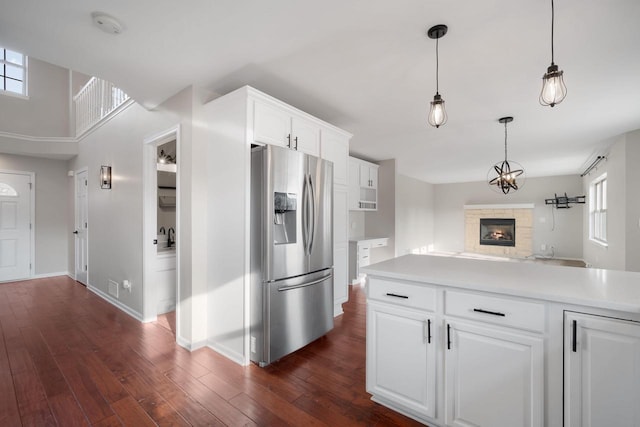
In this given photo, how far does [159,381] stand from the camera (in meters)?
2.15

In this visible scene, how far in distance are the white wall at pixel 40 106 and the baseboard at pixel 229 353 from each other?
5.82 m

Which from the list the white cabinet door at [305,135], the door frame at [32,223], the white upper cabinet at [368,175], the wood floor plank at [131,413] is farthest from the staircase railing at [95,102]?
the white upper cabinet at [368,175]

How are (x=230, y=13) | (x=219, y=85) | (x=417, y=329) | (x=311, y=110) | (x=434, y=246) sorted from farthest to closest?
(x=434, y=246) < (x=311, y=110) < (x=219, y=85) < (x=230, y=13) < (x=417, y=329)

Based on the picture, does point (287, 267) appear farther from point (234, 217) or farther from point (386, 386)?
point (386, 386)

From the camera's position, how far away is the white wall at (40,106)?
5094 mm

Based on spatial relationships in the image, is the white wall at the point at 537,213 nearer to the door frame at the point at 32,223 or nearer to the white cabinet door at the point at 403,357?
the white cabinet door at the point at 403,357

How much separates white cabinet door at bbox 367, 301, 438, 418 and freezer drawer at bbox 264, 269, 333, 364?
86 cm

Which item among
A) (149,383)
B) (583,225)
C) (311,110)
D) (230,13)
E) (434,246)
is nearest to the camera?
(230,13)

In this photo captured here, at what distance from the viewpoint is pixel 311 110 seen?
3.44m

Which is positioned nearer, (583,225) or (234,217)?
(234,217)

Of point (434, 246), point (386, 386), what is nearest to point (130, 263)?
point (386, 386)

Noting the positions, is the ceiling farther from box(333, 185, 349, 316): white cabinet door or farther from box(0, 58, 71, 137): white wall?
box(0, 58, 71, 137): white wall

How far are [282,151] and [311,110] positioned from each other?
49.0 inches

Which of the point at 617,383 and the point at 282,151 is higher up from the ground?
the point at 282,151
